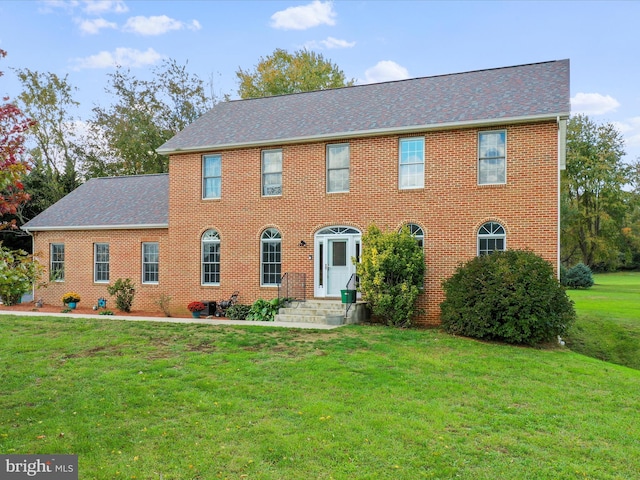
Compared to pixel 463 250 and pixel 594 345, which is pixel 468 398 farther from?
pixel 594 345

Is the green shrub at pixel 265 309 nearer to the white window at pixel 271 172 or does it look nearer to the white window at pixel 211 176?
the white window at pixel 271 172

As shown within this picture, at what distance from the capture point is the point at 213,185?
59.3ft

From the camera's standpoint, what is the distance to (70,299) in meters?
19.6

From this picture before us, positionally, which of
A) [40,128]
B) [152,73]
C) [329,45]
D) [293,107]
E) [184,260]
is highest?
[329,45]

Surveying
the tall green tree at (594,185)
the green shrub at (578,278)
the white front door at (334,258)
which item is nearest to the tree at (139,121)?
the white front door at (334,258)

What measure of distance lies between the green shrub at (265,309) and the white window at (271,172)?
12.3ft

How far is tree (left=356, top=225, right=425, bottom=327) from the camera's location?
46.6ft

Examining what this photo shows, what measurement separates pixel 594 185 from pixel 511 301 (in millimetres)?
47038

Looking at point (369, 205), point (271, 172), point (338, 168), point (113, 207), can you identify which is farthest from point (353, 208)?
point (113, 207)

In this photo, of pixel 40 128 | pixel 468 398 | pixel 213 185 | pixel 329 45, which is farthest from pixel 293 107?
pixel 40 128

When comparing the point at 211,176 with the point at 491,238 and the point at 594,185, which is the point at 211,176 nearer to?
the point at 491,238

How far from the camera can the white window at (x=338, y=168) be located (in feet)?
53.8

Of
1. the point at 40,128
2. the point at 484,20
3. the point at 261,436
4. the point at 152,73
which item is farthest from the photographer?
the point at 152,73

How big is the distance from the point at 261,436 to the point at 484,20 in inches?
708
